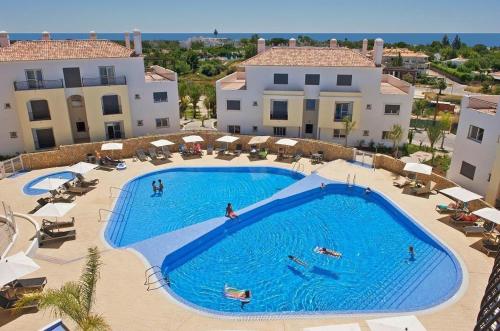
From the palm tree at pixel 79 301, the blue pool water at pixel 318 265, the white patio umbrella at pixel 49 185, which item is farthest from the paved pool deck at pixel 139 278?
the palm tree at pixel 79 301

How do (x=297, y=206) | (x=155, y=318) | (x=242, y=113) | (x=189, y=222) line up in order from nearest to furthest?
(x=155, y=318) < (x=189, y=222) < (x=297, y=206) < (x=242, y=113)

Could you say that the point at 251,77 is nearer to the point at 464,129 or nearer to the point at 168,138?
the point at 168,138

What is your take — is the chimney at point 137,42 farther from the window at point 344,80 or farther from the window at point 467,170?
the window at point 467,170

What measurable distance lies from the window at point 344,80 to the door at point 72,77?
2610 cm

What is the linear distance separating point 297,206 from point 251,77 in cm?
1750

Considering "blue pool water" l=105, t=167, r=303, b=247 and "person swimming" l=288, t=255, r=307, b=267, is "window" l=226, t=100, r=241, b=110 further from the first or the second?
"person swimming" l=288, t=255, r=307, b=267

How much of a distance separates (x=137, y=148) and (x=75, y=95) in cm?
883

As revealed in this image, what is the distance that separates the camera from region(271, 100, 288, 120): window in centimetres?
3998

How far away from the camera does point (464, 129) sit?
1156 inches

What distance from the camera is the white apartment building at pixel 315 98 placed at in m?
38.6

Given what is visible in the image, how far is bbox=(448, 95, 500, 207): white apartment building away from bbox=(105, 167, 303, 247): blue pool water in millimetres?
12971

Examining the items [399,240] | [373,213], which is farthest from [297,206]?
[399,240]

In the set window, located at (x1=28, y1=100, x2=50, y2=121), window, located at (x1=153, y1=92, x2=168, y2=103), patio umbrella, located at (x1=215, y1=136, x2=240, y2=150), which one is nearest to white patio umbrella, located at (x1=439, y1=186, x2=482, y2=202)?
patio umbrella, located at (x1=215, y1=136, x2=240, y2=150)

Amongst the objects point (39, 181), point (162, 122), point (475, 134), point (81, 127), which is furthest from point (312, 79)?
point (39, 181)
